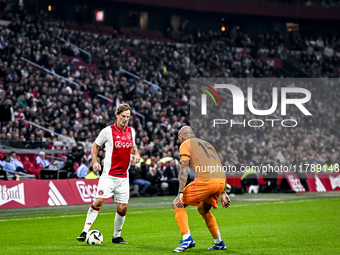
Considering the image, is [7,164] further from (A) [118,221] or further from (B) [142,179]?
(A) [118,221]

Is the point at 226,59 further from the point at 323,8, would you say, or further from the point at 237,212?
the point at 237,212

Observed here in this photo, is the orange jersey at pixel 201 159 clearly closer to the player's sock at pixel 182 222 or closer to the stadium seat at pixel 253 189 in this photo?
the player's sock at pixel 182 222

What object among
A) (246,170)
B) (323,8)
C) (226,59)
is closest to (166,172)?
(246,170)

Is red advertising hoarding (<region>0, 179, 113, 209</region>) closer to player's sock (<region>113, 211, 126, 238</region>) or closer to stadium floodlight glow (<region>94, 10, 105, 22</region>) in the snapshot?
player's sock (<region>113, 211, 126, 238</region>)

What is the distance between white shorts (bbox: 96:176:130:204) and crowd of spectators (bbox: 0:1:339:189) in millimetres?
13289

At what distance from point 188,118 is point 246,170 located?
807 centimetres

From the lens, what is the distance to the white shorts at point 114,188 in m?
9.41

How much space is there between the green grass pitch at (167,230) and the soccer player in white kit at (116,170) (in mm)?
463

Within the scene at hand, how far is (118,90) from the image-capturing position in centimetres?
3216

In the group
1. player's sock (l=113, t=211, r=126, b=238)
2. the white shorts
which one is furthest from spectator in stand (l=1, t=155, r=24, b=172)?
player's sock (l=113, t=211, r=126, b=238)

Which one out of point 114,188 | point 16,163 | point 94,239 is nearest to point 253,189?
point 16,163

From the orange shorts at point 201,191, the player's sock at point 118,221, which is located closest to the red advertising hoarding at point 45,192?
the player's sock at point 118,221

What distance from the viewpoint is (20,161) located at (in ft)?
70.6

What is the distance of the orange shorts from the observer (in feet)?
26.3
